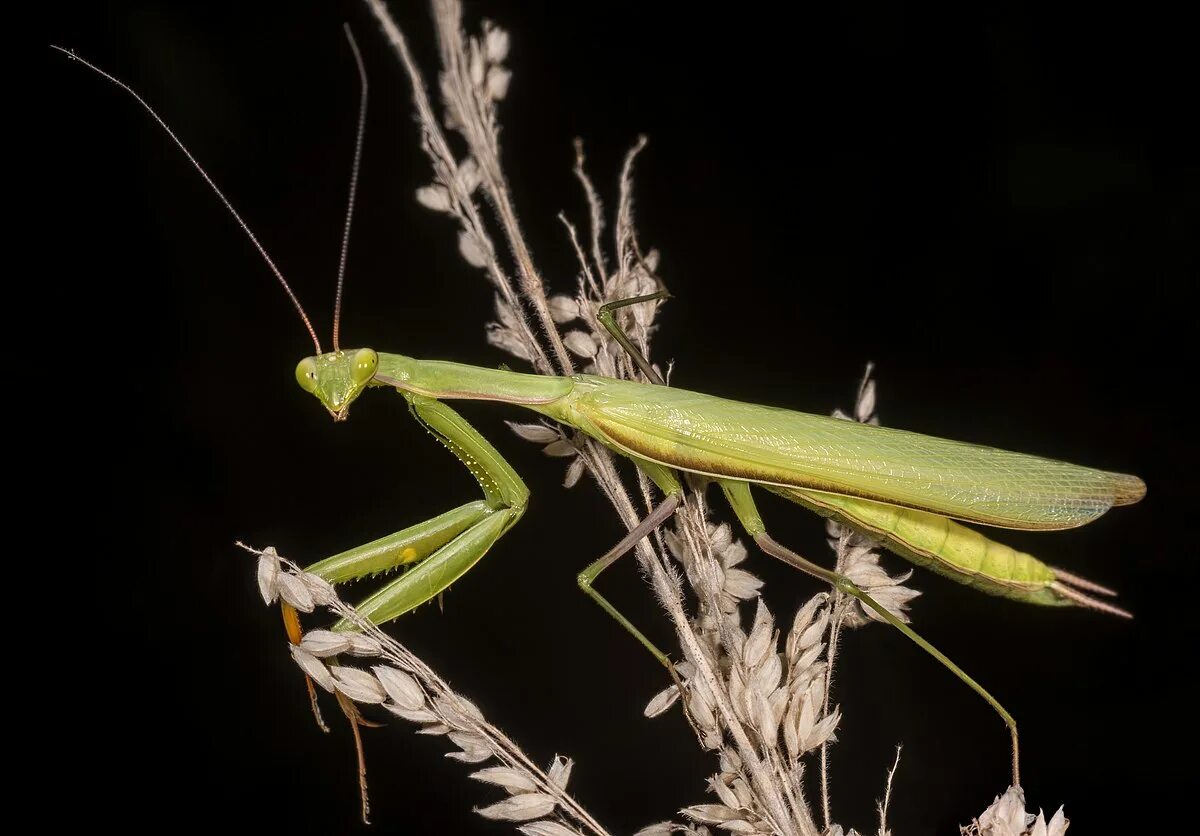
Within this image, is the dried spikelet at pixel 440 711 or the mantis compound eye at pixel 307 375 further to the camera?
the mantis compound eye at pixel 307 375

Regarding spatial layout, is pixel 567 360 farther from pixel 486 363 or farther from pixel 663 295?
pixel 486 363

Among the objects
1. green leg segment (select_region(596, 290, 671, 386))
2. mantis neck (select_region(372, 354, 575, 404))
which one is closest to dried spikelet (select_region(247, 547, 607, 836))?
mantis neck (select_region(372, 354, 575, 404))

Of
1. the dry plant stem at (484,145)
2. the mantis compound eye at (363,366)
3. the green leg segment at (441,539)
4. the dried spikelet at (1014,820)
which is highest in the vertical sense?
the dry plant stem at (484,145)

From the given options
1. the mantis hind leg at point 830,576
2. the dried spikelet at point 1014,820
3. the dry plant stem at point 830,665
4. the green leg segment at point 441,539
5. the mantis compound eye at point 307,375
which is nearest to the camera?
the dried spikelet at point 1014,820

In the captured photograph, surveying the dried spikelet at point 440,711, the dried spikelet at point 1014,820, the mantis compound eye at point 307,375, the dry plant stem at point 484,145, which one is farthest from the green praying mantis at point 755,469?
the dried spikelet at point 1014,820

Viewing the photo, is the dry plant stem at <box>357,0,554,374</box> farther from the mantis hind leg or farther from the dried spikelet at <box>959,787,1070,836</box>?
the dried spikelet at <box>959,787,1070,836</box>

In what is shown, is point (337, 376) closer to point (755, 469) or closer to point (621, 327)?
point (621, 327)

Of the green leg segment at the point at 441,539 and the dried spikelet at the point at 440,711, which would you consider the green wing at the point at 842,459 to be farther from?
the dried spikelet at the point at 440,711

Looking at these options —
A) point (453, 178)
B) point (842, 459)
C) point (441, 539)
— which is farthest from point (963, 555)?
point (453, 178)
